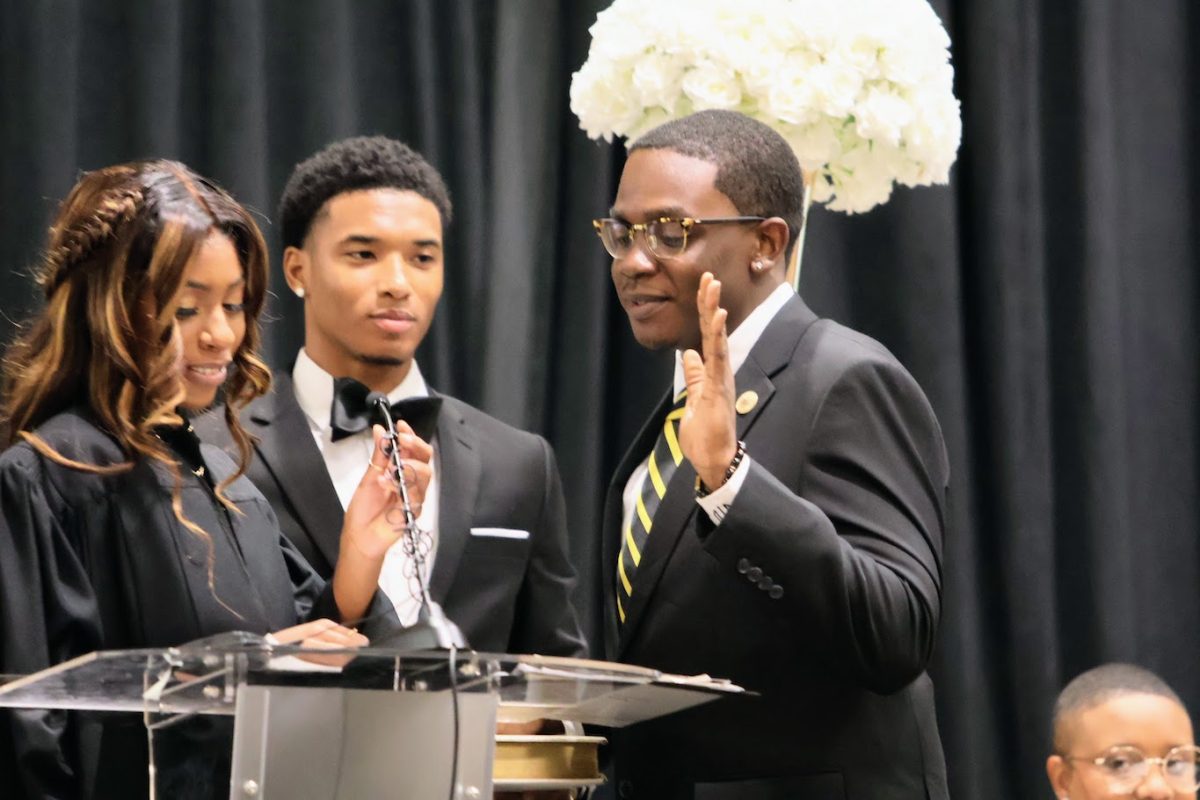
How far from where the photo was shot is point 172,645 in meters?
2.29

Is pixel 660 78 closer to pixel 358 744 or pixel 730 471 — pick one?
pixel 730 471

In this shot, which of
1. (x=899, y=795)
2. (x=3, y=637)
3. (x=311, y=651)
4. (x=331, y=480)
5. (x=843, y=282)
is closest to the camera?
(x=311, y=651)

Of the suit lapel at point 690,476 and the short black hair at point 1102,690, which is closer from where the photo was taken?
the suit lapel at point 690,476

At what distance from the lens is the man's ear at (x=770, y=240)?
2881mm

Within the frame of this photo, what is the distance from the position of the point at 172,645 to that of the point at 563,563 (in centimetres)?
116

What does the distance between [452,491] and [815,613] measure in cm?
92

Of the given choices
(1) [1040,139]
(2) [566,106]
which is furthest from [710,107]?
(1) [1040,139]

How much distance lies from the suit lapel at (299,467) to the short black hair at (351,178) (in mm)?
408

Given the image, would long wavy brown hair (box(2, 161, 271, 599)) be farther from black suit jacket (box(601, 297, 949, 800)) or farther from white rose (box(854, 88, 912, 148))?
white rose (box(854, 88, 912, 148))

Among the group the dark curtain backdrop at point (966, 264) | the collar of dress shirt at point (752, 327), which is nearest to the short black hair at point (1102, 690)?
the collar of dress shirt at point (752, 327)

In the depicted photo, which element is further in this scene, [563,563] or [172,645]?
[563,563]

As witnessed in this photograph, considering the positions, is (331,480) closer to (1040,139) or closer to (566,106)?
(566,106)

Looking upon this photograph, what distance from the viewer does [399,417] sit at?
3.21 meters

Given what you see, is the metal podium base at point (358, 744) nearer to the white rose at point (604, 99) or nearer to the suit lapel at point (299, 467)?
the suit lapel at point (299, 467)
